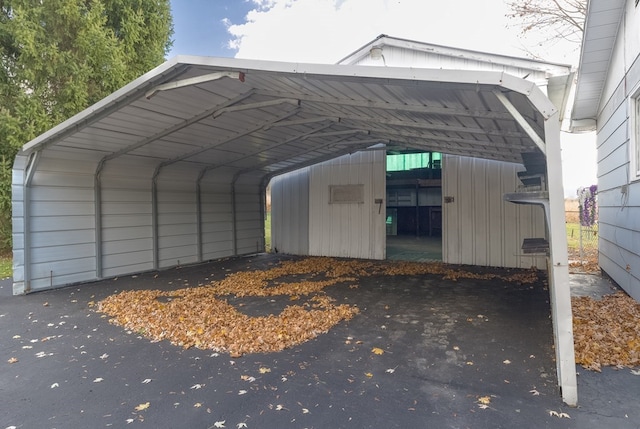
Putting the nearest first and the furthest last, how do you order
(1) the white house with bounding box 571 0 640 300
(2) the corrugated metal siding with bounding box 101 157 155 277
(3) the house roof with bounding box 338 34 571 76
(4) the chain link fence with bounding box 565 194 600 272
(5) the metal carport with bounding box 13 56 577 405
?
(5) the metal carport with bounding box 13 56 577 405 → (1) the white house with bounding box 571 0 640 300 → (2) the corrugated metal siding with bounding box 101 157 155 277 → (4) the chain link fence with bounding box 565 194 600 272 → (3) the house roof with bounding box 338 34 571 76

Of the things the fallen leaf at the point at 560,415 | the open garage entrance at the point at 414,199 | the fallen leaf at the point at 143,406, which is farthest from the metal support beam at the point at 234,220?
the fallen leaf at the point at 560,415

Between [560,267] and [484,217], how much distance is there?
641cm

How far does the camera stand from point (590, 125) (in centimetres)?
756

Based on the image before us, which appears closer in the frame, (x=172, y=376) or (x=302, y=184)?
(x=172, y=376)

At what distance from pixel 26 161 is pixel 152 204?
2.55 metres

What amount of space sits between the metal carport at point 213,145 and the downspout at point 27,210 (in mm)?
17

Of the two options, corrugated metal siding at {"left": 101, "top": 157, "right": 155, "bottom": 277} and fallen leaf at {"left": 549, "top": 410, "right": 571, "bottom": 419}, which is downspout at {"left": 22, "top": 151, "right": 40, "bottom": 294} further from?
fallen leaf at {"left": 549, "top": 410, "right": 571, "bottom": 419}

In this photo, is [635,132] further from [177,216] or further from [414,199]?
[414,199]

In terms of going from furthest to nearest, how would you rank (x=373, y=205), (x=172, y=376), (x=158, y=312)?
(x=373, y=205) → (x=158, y=312) → (x=172, y=376)

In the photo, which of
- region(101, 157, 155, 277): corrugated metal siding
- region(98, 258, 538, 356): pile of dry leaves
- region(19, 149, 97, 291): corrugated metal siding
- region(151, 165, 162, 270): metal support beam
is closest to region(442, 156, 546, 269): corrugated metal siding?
region(98, 258, 538, 356): pile of dry leaves

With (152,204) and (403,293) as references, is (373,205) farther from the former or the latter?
(152,204)

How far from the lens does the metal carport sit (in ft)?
9.46

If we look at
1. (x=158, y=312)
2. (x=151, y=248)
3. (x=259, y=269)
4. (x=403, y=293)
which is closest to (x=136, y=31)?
(x=151, y=248)

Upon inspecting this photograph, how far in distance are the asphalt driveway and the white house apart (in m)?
1.79
